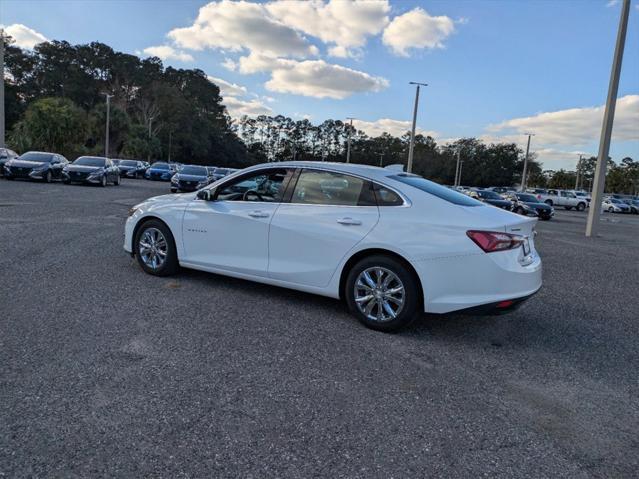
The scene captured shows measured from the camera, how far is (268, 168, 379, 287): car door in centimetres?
473

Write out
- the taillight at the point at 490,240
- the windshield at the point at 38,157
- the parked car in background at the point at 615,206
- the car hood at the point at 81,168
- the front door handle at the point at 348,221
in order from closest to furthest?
the taillight at the point at 490,240 < the front door handle at the point at 348,221 < the windshield at the point at 38,157 < the car hood at the point at 81,168 < the parked car in background at the point at 615,206

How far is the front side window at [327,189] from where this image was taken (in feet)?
16.0

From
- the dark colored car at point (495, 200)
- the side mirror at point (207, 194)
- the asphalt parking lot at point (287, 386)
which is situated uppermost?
the side mirror at point (207, 194)

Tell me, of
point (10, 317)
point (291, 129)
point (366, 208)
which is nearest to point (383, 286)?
point (366, 208)

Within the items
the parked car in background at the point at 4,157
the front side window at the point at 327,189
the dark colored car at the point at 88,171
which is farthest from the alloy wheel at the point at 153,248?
the parked car in background at the point at 4,157

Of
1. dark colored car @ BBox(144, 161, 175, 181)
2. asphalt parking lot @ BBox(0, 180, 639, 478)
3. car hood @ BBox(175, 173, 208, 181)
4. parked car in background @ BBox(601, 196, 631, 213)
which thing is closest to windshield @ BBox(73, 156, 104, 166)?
car hood @ BBox(175, 173, 208, 181)

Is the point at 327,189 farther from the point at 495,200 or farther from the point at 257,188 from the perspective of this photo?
the point at 495,200

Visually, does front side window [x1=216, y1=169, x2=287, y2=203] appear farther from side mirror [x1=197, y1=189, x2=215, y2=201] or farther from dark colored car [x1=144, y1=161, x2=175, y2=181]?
dark colored car [x1=144, y1=161, x2=175, y2=181]

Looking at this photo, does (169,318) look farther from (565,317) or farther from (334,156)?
(334,156)

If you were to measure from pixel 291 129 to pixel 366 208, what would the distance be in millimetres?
139397

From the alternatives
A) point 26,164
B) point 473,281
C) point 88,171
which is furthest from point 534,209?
point 26,164

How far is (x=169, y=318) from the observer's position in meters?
4.56

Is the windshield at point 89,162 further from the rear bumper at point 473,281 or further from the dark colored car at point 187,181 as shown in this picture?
the rear bumper at point 473,281

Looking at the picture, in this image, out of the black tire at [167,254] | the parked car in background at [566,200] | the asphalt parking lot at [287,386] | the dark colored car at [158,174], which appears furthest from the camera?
the parked car in background at [566,200]
